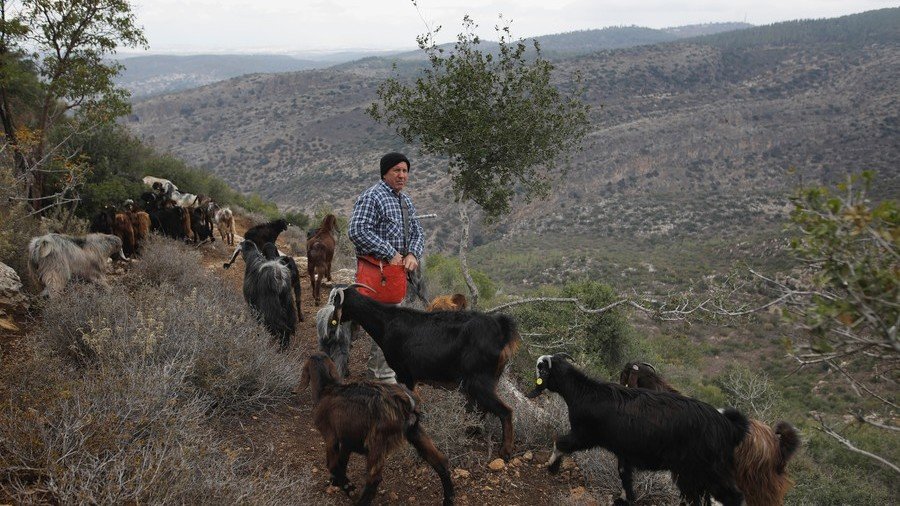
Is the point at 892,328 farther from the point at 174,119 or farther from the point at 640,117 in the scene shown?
the point at 174,119

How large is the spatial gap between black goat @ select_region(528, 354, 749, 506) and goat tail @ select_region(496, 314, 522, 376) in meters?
0.59

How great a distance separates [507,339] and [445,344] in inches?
21.3

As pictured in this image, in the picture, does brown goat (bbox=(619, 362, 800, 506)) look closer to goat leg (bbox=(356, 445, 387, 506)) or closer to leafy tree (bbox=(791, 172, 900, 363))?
leafy tree (bbox=(791, 172, 900, 363))

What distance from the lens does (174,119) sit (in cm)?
8725

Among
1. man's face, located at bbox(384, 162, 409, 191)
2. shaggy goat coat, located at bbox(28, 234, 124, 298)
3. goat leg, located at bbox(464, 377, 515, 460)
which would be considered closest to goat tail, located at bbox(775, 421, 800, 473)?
goat leg, located at bbox(464, 377, 515, 460)

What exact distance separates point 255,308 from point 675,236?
4396cm

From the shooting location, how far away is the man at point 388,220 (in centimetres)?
480

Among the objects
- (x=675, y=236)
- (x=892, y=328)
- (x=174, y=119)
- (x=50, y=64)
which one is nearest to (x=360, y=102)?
(x=174, y=119)

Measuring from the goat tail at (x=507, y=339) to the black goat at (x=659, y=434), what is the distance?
0.59 m

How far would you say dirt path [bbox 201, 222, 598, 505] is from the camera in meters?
4.21

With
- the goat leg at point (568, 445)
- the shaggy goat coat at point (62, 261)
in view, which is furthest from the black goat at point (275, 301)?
the goat leg at point (568, 445)

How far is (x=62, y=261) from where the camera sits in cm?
655

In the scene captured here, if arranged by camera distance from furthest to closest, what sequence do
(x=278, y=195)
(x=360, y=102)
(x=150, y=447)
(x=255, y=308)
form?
(x=360, y=102)
(x=278, y=195)
(x=255, y=308)
(x=150, y=447)

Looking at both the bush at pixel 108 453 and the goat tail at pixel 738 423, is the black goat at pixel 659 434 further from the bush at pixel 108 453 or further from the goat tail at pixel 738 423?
the bush at pixel 108 453
